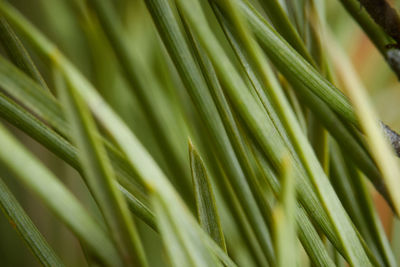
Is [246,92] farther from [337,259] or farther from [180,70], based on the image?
[337,259]

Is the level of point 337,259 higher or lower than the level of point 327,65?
lower

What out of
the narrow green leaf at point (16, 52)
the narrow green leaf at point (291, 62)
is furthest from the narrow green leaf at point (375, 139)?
the narrow green leaf at point (16, 52)

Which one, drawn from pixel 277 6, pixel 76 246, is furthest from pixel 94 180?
pixel 76 246

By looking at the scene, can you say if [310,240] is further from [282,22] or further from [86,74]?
[86,74]

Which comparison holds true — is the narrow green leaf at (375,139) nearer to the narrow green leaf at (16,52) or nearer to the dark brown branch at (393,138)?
the dark brown branch at (393,138)

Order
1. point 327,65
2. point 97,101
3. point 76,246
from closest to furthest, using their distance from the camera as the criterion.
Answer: point 97,101 → point 327,65 → point 76,246

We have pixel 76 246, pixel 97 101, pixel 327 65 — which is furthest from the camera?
pixel 76 246

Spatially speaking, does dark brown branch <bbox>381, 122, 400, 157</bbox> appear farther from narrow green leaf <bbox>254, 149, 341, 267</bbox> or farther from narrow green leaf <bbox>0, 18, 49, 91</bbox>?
narrow green leaf <bbox>0, 18, 49, 91</bbox>

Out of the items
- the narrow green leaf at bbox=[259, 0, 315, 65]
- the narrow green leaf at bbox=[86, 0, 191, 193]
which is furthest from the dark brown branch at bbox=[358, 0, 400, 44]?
the narrow green leaf at bbox=[86, 0, 191, 193]

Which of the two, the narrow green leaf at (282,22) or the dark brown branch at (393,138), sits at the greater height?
the narrow green leaf at (282,22)
